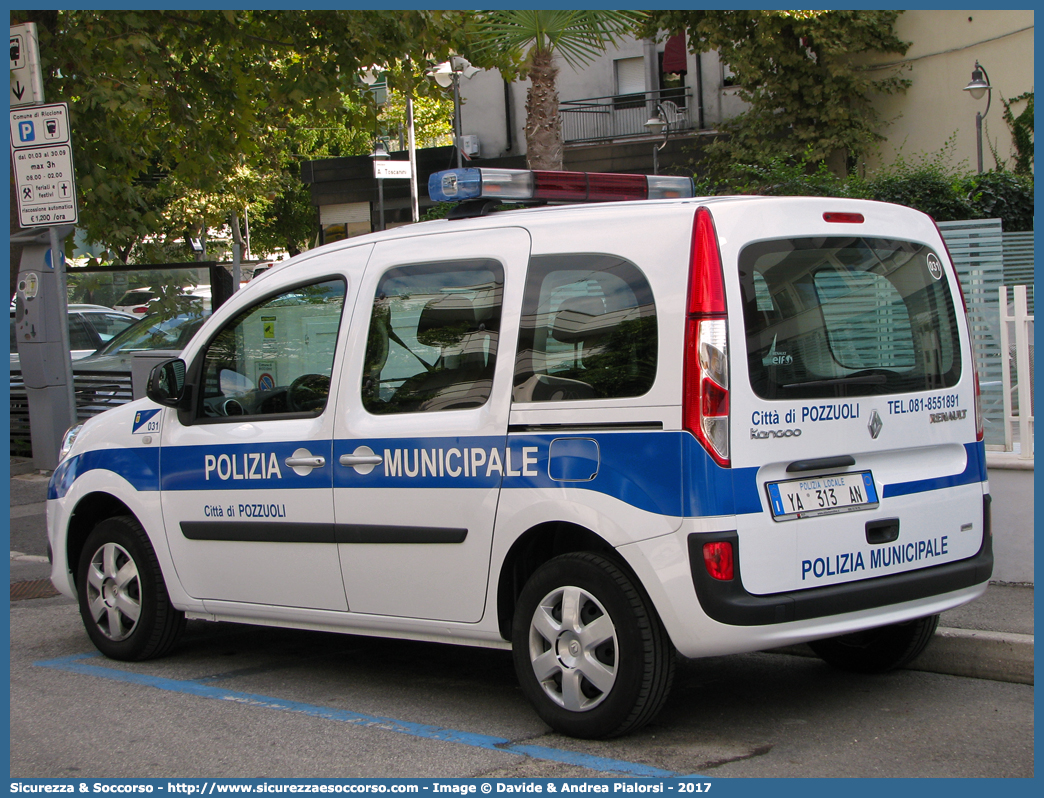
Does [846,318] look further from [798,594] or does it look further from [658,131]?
[658,131]

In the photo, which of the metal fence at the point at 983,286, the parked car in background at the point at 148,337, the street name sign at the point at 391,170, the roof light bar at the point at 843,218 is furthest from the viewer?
the street name sign at the point at 391,170

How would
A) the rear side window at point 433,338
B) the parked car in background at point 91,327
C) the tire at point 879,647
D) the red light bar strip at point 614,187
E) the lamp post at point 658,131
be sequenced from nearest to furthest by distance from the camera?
the rear side window at point 433,338 → the tire at point 879,647 → the red light bar strip at point 614,187 → the parked car in background at point 91,327 → the lamp post at point 658,131

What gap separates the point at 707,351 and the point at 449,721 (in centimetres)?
184

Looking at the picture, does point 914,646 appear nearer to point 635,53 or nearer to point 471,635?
point 471,635

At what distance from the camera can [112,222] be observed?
12.0 metres

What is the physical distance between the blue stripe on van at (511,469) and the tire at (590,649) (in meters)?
0.33

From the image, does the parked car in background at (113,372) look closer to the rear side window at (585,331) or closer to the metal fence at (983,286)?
the metal fence at (983,286)

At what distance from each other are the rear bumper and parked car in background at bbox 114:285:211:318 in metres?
10.2

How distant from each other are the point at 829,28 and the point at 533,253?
19.7 metres

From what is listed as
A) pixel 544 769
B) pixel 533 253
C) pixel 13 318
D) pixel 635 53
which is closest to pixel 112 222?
pixel 13 318

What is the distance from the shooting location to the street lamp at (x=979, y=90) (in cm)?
2031

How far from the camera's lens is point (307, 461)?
5.04 m

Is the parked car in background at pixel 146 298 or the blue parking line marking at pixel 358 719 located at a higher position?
the parked car in background at pixel 146 298

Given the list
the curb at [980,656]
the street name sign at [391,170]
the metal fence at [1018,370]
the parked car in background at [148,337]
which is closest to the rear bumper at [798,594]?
the curb at [980,656]
